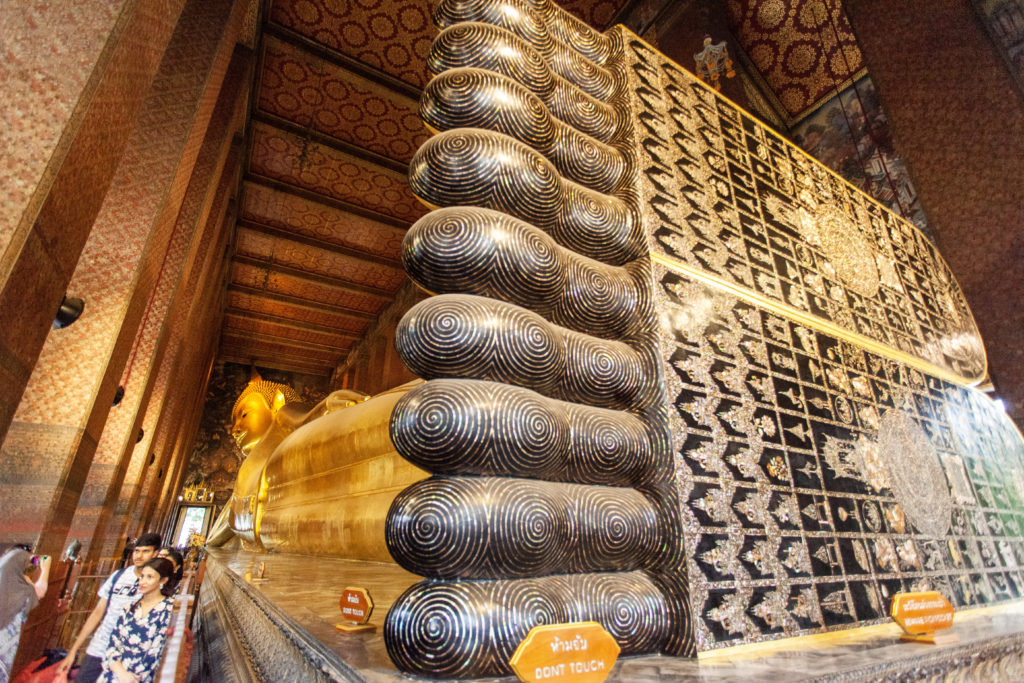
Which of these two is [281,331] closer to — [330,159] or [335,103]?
[330,159]

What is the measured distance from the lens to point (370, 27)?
592 centimetres

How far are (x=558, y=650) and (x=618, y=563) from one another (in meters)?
0.42

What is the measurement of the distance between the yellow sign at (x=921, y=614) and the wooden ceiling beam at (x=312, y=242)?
10.0 meters

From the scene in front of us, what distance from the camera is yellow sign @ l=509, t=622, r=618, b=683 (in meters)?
0.75

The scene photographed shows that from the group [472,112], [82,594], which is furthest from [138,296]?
[472,112]

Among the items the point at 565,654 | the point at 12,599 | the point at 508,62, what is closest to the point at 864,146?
the point at 508,62

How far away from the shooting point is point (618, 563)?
1.17m

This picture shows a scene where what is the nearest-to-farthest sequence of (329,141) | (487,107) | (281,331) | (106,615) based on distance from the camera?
1. (487,107)
2. (106,615)
3. (329,141)
4. (281,331)

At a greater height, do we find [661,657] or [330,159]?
[330,159]

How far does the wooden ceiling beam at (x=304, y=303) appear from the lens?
465 inches

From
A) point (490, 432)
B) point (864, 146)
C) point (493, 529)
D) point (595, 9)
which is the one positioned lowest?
point (493, 529)

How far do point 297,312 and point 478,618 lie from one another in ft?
44.1

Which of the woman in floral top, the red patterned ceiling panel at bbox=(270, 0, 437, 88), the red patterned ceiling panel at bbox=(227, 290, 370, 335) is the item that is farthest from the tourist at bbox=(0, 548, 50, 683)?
the red patterned ceiling panel at bbox=(227, 290, 370, 335)

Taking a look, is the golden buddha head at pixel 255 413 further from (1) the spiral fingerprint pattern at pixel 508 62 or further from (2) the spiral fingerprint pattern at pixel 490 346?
(2) the spiral fingerprint pattern at pixel 490 346
